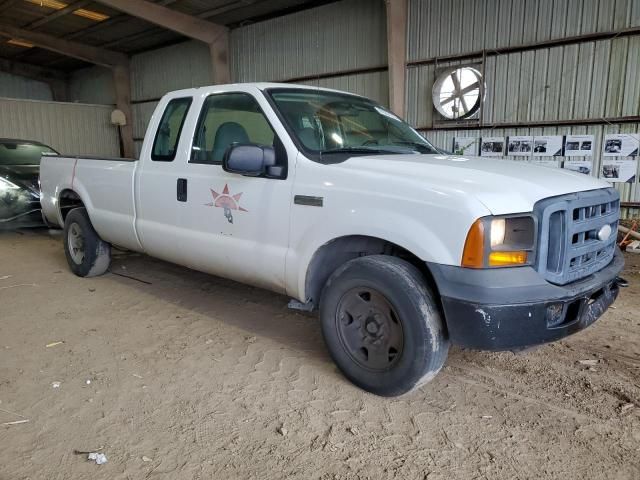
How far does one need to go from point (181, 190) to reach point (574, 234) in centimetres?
282

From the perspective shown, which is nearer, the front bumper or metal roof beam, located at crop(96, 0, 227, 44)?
the front bumper

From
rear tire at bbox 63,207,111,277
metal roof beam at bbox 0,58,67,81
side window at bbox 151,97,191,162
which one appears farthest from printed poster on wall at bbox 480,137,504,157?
metal roof beam at bbox 0,58,67,81

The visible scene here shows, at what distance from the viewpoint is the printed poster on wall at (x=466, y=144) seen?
403 inches

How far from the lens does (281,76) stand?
13773 millimetres

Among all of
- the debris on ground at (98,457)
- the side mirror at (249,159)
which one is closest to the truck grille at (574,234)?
the side mirror at (249,159)

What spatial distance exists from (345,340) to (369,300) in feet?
1.02

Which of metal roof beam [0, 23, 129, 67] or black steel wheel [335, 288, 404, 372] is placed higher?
metal roof beam [0, 23, 129, 67]

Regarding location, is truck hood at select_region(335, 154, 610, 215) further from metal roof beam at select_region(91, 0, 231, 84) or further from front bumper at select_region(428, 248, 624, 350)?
metal roof beam at select_region(91, 0, 231, 84)

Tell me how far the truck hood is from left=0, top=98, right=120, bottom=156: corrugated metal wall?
18952 mm

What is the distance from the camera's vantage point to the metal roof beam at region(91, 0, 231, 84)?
12.9m

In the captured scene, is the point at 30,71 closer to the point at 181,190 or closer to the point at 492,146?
the point at 492,146

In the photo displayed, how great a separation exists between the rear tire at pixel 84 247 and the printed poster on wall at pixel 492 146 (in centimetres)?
753

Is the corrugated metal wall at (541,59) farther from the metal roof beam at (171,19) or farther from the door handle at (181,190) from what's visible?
the door handle at (181,190)

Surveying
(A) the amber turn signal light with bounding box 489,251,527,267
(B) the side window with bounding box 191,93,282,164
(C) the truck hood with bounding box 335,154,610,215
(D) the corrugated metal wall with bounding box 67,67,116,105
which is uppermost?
(D) the corrugated metal wall with bounding box 67,67,116,105
